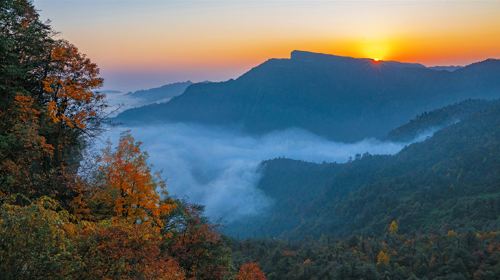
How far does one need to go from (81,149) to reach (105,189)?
6439 millimetres

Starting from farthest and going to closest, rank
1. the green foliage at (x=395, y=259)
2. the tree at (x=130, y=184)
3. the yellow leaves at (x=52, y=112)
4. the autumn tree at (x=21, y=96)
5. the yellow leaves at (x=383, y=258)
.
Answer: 1. the yellow leaves at (x=383, y=258)
2. the green foliage at (x=395, y=259)
3. the tree at (x=130, y=184)
4. the yellow leaves at (x=52, y=112)
5. the autumn tree at (x=21, y=96)

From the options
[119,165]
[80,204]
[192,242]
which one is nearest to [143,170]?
[119,165]

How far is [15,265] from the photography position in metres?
13.2

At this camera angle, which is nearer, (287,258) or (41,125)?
(41,125)

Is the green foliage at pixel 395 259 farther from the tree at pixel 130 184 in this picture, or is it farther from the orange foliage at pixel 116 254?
the orange foliage at pixel 116 254

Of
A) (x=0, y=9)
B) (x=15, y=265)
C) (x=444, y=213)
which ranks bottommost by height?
(x=444, y=213)

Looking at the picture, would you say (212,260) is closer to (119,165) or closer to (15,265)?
(119,165)

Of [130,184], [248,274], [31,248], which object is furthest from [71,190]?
[248,274]

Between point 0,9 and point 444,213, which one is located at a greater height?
point 0,9

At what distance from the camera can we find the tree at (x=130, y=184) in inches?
1149

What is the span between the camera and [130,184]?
30000 mm

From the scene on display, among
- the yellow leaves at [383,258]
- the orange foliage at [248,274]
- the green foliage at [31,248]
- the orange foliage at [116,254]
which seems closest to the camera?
the green foliage at [31,248]

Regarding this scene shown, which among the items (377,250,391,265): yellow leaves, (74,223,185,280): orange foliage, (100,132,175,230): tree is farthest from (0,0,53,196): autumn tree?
(377,250,391,265): yellow leaves

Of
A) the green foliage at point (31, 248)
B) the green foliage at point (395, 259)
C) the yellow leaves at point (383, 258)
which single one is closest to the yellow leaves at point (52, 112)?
the green foliage at point (31, 248)
